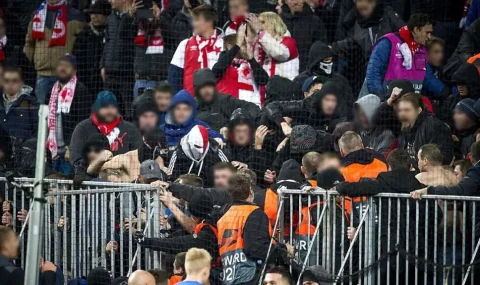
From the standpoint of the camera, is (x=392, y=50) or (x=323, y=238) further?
(x=392, y=50)

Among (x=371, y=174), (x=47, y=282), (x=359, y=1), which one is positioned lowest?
(x=47, y=282)

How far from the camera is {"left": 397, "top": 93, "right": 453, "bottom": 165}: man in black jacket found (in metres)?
11.4

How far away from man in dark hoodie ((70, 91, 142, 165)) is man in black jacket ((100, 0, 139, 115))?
1423 millimetres

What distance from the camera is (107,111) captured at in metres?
12.9

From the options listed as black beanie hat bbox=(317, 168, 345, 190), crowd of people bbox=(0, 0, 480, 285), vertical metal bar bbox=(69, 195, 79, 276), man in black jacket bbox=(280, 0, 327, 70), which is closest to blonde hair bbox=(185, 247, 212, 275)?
crowd of people bbox=(0, 0, 480, 285)

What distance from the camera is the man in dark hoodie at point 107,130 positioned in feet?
41.4

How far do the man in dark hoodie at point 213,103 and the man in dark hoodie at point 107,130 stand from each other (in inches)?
27.6

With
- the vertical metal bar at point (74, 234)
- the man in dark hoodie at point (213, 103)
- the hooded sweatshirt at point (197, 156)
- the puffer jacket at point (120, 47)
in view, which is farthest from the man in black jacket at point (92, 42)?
the vertical metal bar at point (74, 234)

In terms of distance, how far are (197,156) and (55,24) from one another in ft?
14.8

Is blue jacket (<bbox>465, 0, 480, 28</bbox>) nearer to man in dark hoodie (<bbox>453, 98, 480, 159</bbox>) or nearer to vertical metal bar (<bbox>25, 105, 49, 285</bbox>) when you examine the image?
man in dark hoodie (<bbox>453, 98, 480, 159</bbox>)

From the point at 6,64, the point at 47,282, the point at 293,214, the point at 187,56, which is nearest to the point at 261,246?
the point at 293,214

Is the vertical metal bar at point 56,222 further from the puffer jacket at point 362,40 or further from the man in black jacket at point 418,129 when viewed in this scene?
the puffer jacket at point 362,40

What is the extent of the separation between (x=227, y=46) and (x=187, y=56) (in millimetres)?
504

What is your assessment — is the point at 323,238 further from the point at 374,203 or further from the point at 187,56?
the point at 187,56
